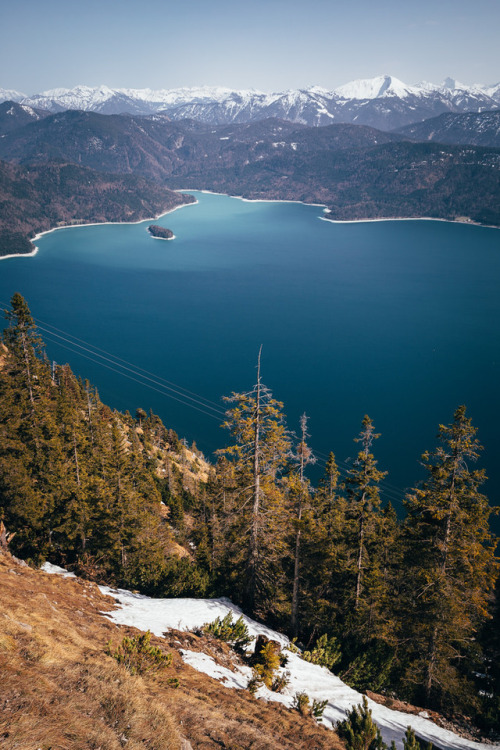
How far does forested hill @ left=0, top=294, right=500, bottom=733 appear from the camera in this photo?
17062 millimetres

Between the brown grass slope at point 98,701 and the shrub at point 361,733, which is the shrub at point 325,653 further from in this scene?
the brown grass slope at point 98,701

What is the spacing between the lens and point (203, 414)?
3947 inches

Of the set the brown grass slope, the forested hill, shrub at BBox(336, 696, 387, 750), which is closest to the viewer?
the brown grass slope

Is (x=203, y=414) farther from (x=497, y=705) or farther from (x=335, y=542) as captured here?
(x=497, y=705)

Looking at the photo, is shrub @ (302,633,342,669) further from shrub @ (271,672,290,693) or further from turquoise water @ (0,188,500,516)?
turquoise water @ (0,188,500,516)

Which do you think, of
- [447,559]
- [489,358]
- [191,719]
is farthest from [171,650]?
[489,358]

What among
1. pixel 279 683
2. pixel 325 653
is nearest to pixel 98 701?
pixel 279 683

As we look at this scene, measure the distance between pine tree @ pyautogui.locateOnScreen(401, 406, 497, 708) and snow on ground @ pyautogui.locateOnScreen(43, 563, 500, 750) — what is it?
1979mm

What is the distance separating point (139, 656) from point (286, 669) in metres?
7.34

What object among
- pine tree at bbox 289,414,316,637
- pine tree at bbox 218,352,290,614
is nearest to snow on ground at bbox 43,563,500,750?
pine tree at bbox 289,414,316,637

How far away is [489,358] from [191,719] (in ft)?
444

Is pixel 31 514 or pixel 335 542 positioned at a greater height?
pixel 31 514

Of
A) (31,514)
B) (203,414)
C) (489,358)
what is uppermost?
(31,514)

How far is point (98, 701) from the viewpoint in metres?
8.22
